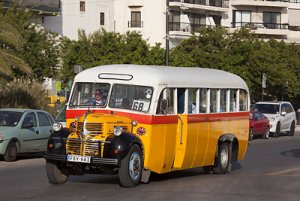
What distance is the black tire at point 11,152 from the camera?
2121 cm

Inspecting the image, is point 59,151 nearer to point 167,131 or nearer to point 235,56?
point 167,131

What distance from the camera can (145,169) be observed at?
15.2 meters

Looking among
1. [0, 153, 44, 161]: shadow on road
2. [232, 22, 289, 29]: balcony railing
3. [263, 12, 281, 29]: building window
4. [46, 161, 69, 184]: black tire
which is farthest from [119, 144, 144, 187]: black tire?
[263, 12, 281, 29]: building window

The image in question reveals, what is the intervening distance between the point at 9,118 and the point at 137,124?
27.2ft

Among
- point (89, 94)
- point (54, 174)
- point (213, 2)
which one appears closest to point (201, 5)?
point (213, 2)

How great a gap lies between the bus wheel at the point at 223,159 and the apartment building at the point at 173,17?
40.0 meters

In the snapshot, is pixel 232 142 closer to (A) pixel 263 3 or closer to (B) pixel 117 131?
(B) pixel 117 131

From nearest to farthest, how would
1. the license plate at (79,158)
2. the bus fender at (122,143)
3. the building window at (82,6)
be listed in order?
1. the bus fender at (122,143)
2. the license plate at (79,158)
3. the building window at (82,6)

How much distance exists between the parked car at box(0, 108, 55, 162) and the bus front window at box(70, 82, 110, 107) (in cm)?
560

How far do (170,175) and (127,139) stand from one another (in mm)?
3868

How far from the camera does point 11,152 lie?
70.1 ft

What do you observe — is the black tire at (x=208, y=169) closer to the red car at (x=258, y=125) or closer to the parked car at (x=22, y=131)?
the parked car at (x=22, y=131)

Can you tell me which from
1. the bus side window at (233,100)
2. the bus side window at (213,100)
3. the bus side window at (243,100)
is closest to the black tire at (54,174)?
the bus side window at (213,100)

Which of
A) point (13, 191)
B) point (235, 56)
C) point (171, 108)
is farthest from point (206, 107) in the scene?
point (235, 56)
